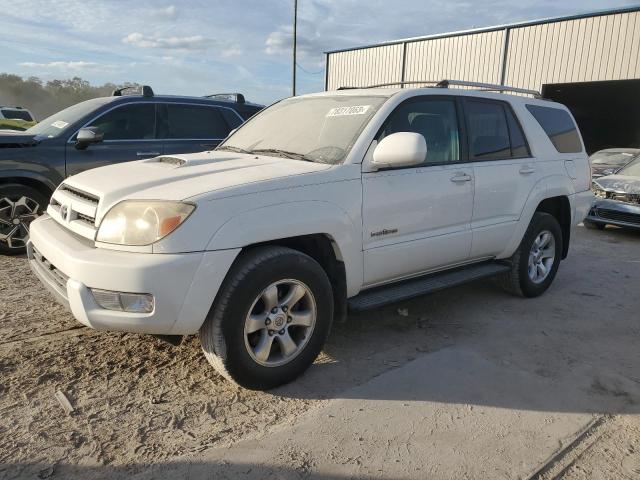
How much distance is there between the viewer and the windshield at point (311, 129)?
3.57 metres

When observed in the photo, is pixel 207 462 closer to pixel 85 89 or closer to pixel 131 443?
pixel 131 443

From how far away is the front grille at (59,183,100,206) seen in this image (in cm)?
308

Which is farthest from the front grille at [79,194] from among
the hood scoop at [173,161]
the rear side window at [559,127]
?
the rear side window at [559,127]

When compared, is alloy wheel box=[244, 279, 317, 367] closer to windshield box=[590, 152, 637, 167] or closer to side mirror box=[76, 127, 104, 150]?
side mirror box=[76, 127, 104, 150]

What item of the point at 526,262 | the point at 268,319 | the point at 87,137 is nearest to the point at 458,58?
the point at 526,262

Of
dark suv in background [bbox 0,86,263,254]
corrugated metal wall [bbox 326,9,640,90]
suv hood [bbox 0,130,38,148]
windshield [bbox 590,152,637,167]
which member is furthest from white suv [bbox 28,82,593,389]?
corrugated metal wall [bbox 326,9,640,90]

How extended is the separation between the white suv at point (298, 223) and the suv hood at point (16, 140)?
7.98ft

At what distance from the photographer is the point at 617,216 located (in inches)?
343

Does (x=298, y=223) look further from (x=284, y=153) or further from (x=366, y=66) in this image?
(x=366, y=66)

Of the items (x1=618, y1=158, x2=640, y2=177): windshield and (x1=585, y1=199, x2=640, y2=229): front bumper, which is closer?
(x1=585, y1=199, x2=640, y2=229): front bumper

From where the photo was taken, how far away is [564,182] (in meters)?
5.13

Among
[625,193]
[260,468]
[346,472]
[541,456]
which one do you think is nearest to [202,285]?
[260,468]

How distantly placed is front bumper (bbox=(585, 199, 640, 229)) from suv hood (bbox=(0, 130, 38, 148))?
8524mm

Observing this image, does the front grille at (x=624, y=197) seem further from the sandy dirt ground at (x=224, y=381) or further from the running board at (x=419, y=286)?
the running board at (x=419, y=286)
